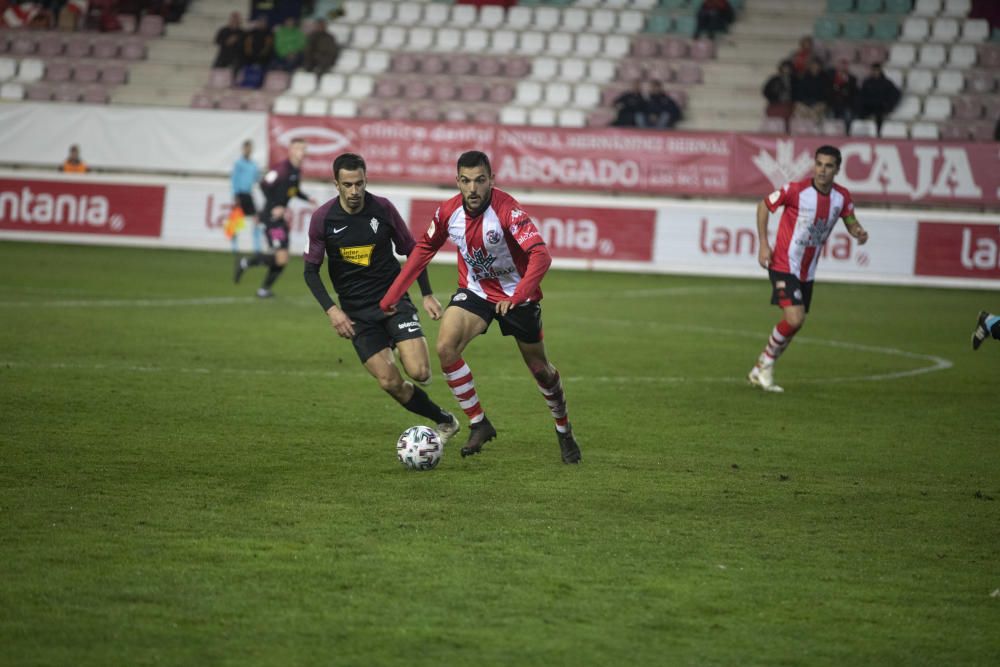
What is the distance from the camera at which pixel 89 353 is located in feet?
44.3

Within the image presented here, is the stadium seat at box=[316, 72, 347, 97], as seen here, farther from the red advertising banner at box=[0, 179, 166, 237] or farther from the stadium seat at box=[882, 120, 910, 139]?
the stadium seat at box=[882, 120, 910, 139]

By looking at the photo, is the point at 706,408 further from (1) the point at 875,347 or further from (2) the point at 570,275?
(2) the point at 570,275

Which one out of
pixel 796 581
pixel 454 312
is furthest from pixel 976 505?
pixel 454 312

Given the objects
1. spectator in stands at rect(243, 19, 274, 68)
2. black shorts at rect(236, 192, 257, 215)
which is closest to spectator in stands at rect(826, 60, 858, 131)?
black shorts at rect(236, 192, 257, 215)

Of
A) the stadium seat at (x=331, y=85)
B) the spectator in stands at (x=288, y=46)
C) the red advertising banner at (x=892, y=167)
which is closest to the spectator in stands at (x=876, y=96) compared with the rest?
the red advertising banner at (x=892, y=167)

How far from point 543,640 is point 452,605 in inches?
21.7

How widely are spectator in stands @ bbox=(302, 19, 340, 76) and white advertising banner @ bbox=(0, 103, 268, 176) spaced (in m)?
3.05

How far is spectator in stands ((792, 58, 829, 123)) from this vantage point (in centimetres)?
2745

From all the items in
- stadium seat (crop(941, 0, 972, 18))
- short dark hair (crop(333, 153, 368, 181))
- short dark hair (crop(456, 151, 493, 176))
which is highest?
stadium seat (crop(941, 0, 972, 18))

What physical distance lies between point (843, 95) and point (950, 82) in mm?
3027

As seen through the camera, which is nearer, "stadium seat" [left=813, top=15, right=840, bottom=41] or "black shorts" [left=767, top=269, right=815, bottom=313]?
"black shorts" [left=767, top=269, right=815, bottom=313]

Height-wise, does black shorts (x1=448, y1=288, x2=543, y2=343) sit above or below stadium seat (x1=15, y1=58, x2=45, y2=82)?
below

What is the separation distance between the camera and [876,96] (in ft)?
90.1

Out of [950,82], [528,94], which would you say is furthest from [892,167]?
[528,94]
